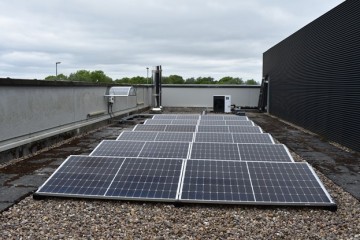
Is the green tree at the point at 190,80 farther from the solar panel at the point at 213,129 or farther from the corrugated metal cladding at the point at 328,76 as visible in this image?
the solar panel at the point at 213,129

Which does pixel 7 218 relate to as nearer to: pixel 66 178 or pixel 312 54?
pixel 66 178

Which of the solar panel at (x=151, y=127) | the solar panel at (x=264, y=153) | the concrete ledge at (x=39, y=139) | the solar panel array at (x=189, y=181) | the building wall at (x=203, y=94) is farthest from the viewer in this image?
the building wall at (x=203, y=94)

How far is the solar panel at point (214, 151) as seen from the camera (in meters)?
7.56

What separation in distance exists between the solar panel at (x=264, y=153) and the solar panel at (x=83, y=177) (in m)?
2.94

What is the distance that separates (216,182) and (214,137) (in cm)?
422

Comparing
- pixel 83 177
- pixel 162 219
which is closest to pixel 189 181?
pixel 162 219

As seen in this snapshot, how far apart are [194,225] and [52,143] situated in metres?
8.07

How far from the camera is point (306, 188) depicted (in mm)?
5645

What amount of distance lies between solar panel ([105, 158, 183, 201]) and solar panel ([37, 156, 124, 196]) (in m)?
0.18

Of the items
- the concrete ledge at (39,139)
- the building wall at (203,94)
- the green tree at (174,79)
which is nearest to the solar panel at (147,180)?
the concrete ledge at (39,139)

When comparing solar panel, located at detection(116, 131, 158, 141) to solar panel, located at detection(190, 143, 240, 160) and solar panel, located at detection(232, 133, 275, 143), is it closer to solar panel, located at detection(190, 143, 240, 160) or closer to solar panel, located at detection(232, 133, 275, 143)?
solar panel, located at detection(190, 143, 240, 160)

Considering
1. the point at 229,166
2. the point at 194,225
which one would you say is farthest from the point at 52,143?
the point at 194,225

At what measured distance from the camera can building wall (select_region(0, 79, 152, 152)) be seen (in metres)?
9.05

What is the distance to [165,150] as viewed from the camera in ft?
25.9
